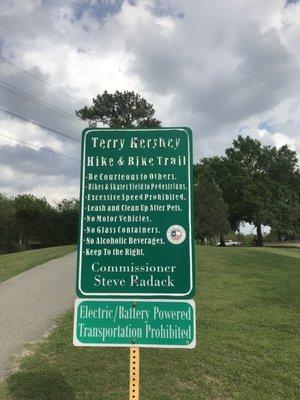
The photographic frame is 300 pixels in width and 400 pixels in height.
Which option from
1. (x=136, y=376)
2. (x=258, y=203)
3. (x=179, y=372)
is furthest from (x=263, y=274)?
(x=258, y=203)

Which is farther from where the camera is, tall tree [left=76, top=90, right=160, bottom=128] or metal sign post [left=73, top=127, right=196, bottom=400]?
tall tree [left=76, top=90, right=160, bottom=128]

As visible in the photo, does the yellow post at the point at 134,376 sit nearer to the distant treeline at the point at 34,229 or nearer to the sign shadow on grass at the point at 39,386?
the sign shadow on grass at the point at 39,386

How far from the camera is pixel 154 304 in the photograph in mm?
3668

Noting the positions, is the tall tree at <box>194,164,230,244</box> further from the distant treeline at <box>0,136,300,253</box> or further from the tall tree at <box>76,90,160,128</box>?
the tall tree at <box>76,90,160,128</box>

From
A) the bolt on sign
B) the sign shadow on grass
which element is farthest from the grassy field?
the bolt on sign

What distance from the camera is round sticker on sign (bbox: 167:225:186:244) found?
12.2 ft

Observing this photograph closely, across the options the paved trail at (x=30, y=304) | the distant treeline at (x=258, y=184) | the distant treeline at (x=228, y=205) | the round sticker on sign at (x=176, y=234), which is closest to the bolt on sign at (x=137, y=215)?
the round sticker on sign at (x=176, y=234)

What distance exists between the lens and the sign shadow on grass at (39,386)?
5102 millimetres

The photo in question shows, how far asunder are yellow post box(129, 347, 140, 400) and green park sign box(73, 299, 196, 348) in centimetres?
9

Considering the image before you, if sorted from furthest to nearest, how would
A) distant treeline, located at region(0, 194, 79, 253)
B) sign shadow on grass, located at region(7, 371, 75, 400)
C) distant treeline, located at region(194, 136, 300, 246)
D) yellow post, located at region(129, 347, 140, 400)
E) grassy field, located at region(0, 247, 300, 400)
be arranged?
distant treeline, located at region(194, 136, 300, 246)
distant treeline, located at region(0, 194, 79, 253)
grassy field, located at region(0, 247, 300, 400)
sign shadow on grass, located at region(7, 371, 75, 400)
yellow post, located at region(129, 347, 140, 400)

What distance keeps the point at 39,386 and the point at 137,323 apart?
2.31m

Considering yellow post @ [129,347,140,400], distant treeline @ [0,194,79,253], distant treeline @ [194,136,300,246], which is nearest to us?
yellow post @ [129,347,140,400]

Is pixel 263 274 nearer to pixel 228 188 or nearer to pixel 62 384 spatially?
pixel 62 384

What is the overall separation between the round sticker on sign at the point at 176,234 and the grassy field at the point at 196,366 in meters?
2.27
